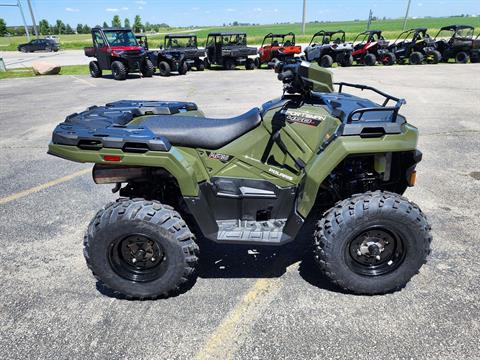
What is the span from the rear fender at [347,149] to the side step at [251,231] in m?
0.43

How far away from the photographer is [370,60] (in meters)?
19.0

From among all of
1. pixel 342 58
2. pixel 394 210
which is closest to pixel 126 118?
pixel 394 210

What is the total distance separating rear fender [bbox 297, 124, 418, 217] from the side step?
0.43 metres

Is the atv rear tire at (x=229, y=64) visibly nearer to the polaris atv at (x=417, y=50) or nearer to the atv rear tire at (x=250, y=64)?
the atv rear tire at (x=250, y=64)

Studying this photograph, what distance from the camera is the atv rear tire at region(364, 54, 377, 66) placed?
62.2ft

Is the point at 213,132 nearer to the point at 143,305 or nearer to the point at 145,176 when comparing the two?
the point at 145,176

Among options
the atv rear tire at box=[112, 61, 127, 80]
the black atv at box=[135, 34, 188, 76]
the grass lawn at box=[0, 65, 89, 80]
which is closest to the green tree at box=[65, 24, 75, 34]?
the grass lawn at box=[0, 65, 89, 80]

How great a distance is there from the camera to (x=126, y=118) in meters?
2.97

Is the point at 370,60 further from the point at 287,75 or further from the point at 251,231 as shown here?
the point at 251,231

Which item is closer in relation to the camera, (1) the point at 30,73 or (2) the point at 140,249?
(2) the point at 140,249

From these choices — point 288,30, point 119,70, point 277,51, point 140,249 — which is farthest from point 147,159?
point 288,30

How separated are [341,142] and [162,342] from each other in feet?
6.04

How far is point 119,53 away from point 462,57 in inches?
701

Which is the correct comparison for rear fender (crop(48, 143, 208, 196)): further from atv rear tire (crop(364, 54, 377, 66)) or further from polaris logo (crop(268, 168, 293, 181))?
atv rear tire (crop(364, 54, 377, 66))
